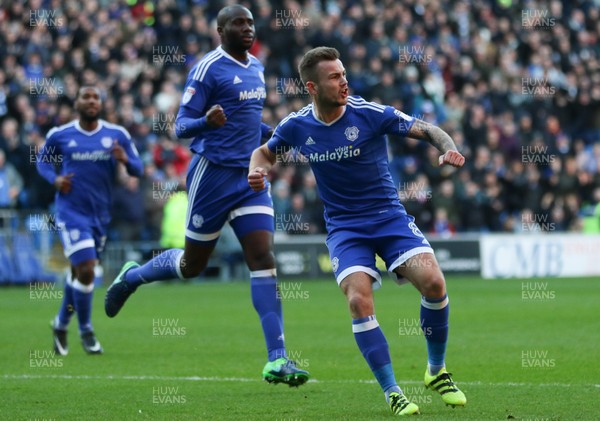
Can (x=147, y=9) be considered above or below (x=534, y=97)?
above

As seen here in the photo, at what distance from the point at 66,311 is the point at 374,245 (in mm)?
5269

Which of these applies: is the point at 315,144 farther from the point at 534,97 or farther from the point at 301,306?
the point at 534,97

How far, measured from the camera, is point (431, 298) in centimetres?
823

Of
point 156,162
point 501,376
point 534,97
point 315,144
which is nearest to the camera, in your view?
point 315,144

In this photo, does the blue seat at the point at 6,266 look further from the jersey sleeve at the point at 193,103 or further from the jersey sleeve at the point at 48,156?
the jersey sleeve at the point at 193,103

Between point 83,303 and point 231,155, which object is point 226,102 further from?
point 83,303

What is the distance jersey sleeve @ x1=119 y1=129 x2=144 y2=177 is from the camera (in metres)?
12.7

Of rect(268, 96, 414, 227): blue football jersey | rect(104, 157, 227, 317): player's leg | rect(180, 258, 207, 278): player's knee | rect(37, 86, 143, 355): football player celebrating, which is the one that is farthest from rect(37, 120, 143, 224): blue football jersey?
rect(268, 96, 414, 227): blue football jersey

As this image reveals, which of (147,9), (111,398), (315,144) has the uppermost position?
(147,9)

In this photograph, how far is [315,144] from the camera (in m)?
8.41

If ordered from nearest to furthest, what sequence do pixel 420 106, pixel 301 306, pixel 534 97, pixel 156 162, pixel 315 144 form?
pixel 315 144, pixel 301 306, pixel 156 162, pixel 420 106, pixel 534 97

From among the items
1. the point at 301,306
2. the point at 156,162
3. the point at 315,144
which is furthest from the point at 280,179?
the point at 315,144

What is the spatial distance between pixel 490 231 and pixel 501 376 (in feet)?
56.0

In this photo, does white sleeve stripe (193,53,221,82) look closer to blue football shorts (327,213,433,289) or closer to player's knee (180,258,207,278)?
player's knee (180,258,207,278)
